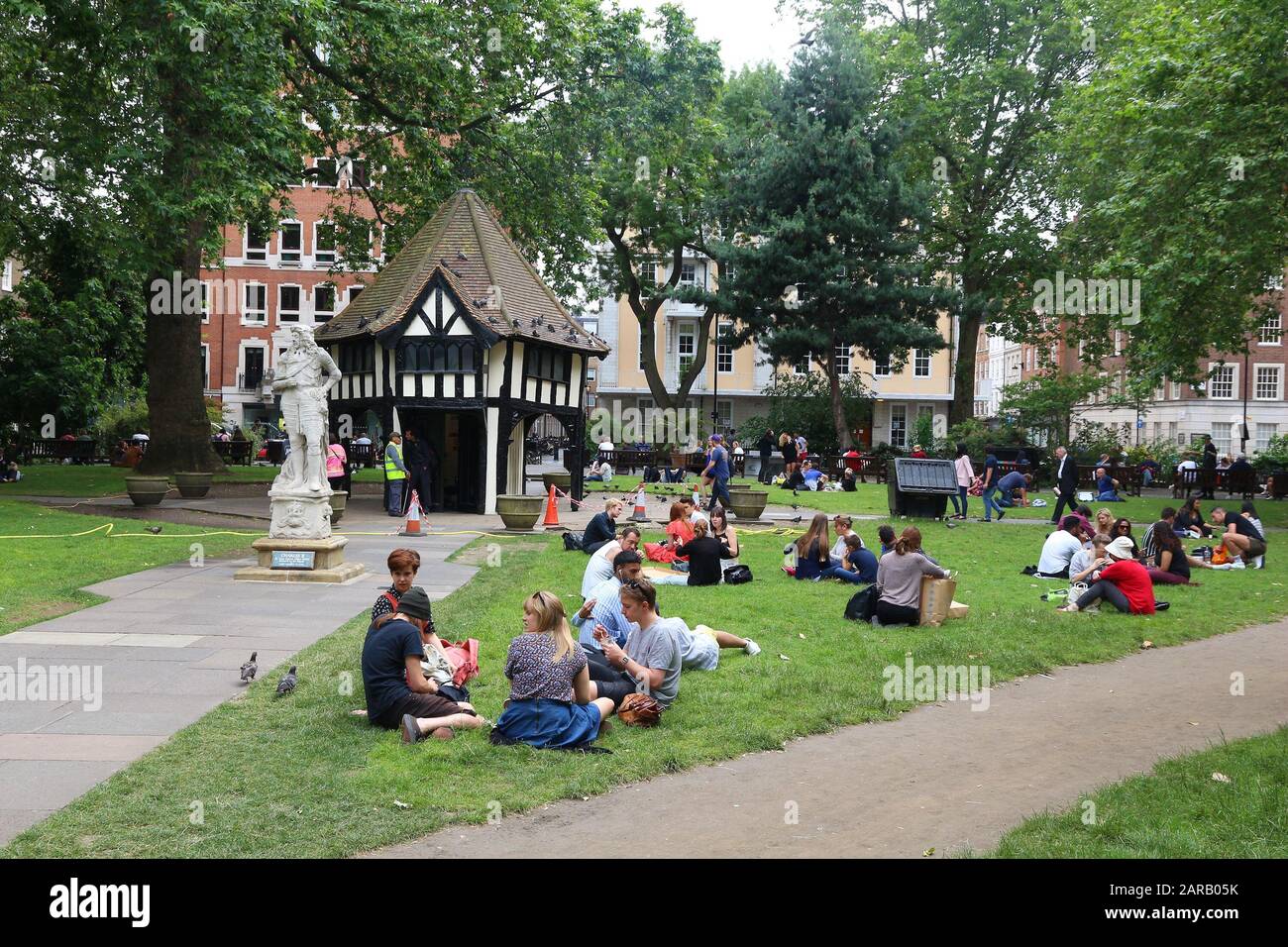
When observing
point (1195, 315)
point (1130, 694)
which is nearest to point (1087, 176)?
point (1195, 315)

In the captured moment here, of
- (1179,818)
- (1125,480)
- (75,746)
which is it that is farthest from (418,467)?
(1125,480)

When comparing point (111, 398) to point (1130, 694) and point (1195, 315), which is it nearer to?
point (1195, 315)

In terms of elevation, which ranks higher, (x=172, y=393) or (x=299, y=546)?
(x=172, y=393)

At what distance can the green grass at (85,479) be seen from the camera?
28.9 m

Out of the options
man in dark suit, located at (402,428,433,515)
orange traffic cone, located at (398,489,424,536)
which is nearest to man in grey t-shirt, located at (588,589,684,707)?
orange traffic cone, located at (398,489,424,536)

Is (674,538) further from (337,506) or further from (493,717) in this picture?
(493,717)

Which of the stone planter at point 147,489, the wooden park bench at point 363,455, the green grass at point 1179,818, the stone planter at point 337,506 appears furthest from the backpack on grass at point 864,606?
the wooden park bench at point 363,455

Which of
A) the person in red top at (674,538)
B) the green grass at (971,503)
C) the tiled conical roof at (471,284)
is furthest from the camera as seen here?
the green grass at (971,503)

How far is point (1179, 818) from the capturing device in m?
6.42

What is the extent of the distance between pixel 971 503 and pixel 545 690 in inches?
1059

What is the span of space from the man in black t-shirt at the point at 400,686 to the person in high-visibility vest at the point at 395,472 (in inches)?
668

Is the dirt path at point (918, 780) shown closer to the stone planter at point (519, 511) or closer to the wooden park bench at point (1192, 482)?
the stone planter at point (519, 511)

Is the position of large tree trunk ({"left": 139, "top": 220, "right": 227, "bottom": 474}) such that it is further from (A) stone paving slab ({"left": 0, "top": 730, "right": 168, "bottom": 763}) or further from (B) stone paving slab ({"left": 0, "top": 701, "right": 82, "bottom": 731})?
(A) stone paving slab ({"left": 0, "top": 730, "right": 168, "bottom": 763})

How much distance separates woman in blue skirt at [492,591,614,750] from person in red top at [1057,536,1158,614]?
826cm
